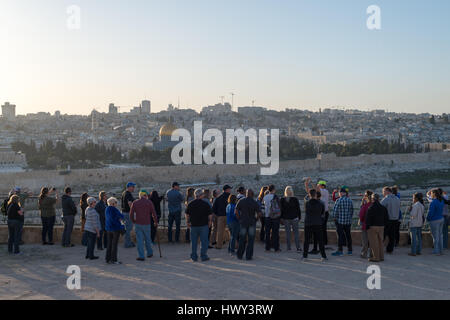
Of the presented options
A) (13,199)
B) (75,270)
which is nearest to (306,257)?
(75,270)

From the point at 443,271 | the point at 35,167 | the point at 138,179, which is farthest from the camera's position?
the point at 35,167

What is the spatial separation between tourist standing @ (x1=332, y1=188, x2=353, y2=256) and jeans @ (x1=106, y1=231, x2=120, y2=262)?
2.90 meters

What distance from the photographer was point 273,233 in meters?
7.52

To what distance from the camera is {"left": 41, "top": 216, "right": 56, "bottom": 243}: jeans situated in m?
8.13

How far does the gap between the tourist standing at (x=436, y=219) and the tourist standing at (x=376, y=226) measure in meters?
0.72

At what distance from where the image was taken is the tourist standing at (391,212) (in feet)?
23.6

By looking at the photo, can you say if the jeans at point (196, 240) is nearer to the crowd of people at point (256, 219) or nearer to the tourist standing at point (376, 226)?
the crowd of people at point (256, 219)

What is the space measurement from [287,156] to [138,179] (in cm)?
3047

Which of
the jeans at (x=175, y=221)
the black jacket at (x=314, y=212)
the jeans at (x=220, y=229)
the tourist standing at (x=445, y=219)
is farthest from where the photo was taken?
the jeans at (x=175, y=221)

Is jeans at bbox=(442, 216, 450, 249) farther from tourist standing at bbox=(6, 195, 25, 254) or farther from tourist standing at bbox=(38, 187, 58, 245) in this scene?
tourist standing at bbox=(6, 195, 25, 254)

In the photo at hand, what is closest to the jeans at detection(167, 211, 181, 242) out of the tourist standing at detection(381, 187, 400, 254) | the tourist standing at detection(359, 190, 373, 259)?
the tourist standing at detection(359, 190, 373, 259)

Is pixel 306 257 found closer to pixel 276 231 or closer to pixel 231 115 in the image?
pixel 276 231

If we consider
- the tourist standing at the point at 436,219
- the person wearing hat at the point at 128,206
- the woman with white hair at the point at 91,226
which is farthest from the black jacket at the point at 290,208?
the woman with white hair at the point at 91,226
